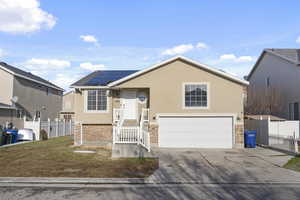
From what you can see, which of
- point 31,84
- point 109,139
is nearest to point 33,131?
point 31,84

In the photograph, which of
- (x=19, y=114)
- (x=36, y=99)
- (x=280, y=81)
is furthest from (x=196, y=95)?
(x=36, y=99)

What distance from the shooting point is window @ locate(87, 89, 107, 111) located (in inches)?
669

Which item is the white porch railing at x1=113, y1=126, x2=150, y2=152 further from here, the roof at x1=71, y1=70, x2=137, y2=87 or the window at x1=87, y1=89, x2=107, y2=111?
the roof at x1=71, y1=70, x2=137, y2=87

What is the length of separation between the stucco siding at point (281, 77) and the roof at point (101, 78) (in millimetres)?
13700

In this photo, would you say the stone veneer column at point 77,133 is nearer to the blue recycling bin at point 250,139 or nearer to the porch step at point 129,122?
the porch step at point 129,122

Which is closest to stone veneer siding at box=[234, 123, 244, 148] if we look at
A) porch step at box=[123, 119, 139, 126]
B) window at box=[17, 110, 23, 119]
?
porch step at box=[123, 119, 139, 126]

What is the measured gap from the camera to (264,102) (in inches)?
921

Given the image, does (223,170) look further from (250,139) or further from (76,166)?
(250,139)

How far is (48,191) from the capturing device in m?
7.07

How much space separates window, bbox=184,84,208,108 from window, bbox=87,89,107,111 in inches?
217

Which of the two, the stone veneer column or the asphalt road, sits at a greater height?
the stone veneer column

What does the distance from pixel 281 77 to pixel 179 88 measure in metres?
12.1

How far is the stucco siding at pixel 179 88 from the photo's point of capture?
52.9ft

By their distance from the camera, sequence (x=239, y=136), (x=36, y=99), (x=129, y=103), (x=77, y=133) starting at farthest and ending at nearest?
(x=36, y=99)
(x=129, y=103)
(x=77, y=133)
(x=239, y=136)
